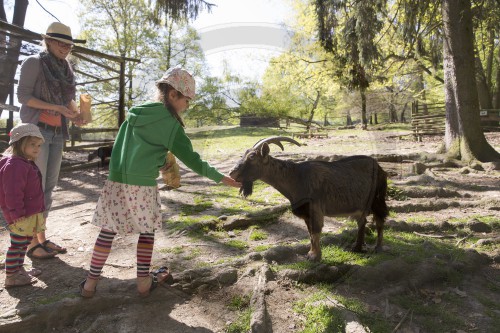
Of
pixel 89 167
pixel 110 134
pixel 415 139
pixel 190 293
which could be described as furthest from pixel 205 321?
pixel 415 139

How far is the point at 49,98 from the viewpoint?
13.5ft

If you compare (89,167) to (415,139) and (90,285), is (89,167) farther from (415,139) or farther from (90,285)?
(415,139)

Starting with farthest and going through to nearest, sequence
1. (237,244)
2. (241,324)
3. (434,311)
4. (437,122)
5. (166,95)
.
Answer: (437,122) → (237,244) → (166,95) → (434,311) → (241,324)

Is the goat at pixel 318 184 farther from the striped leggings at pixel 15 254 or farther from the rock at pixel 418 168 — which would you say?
the rock at pixel 418 168

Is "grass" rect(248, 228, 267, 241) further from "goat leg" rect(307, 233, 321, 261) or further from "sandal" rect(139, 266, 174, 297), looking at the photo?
"sandal" rect(139, 266, 174, 297)

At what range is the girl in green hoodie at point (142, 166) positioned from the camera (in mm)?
3090

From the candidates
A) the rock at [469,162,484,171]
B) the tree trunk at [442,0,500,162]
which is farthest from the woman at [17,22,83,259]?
the tree trunk at [442,0,500,162]

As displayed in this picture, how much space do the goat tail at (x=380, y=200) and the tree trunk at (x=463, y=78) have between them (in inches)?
262

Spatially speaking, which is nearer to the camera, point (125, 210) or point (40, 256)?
point (125, 210)

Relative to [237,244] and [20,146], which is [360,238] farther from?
[20,146]

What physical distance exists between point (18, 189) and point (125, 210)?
1161mm

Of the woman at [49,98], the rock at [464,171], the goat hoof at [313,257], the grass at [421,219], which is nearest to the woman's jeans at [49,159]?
the woman at [49,98]

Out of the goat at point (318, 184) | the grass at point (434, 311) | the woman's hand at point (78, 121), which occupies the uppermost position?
the woman's hand at point (78, 121)

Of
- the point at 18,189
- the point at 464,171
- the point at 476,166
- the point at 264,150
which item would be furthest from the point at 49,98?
the point at 476,166
